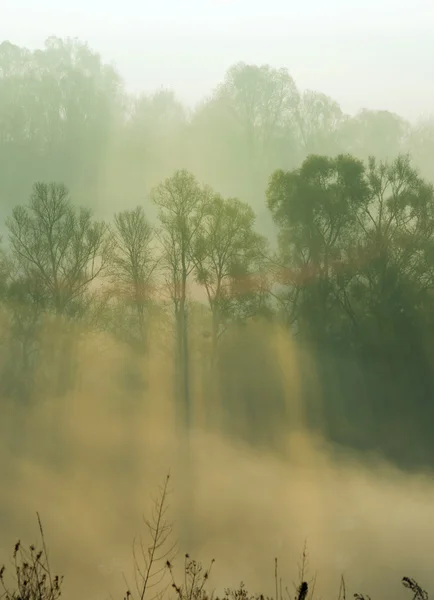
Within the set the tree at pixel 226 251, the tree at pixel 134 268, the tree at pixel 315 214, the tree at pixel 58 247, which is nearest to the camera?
the tree at pixel 134 268

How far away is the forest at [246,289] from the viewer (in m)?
26.9

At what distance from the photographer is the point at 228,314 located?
1117 inches

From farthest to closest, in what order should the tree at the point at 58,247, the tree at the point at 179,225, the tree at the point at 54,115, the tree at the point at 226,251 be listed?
1. the tree at the point at 54,115
2. the tree at the point at 179,225
3. the tree at the point at 226,251
4. the tree at the point at 58,247

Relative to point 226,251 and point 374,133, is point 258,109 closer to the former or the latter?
point 374,133

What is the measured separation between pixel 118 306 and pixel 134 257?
2.68 metres

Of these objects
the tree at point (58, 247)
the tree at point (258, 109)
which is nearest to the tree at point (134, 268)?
the tree at point (58, 247)

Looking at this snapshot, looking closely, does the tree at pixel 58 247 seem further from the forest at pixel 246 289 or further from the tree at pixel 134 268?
the tree at pixel 134 268

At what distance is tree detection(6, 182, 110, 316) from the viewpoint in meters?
28.6

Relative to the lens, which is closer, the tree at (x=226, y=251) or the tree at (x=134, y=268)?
the tree at (x=134, y=268)

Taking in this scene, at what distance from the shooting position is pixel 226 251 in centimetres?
2952

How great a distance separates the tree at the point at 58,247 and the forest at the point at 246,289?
60 millimetres

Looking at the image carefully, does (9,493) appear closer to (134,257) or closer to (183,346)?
(183,346)

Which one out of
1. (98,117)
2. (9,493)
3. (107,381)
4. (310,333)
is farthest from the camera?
(98,117)

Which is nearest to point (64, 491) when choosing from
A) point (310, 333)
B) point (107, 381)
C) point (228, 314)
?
point (107, 381)
